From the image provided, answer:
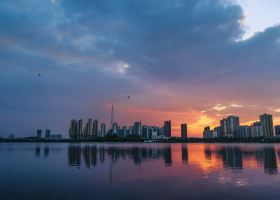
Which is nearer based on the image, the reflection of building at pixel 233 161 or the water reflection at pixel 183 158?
the reflection of building at pixel 233 161

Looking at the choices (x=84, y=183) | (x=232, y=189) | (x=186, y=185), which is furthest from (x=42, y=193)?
(x=232, y=189)

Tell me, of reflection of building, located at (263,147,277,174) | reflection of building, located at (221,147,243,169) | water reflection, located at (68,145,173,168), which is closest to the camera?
reflection of building, located at (263,147,277,174)

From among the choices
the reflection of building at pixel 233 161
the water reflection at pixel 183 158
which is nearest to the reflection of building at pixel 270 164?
the water reflection at pixel 183 158

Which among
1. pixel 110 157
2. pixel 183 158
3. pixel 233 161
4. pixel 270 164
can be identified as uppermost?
pixel 270 164

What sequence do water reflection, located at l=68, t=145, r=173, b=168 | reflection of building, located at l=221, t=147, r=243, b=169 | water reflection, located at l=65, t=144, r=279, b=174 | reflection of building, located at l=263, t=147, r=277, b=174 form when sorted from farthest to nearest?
1. water reflection, located at l=68, t=145, r=173, b=168
2. water reflection, located at l=65, t=144, r=279, b=174
3. reflection of building, located at l=221, t=147, r=243, b=169
4. reflection of building, located at l=263, t=147, r=277, b=174

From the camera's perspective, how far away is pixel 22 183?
31.4m

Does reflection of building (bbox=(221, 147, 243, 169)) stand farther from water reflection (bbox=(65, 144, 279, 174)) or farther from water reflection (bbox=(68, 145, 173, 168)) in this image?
water reflection (bbox=(68, 145, 173, 168))

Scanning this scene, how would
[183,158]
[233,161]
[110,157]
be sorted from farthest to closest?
1. [110,157]
2. [183,158]
3. [233,161]

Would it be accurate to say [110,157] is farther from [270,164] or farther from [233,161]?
[270,164]

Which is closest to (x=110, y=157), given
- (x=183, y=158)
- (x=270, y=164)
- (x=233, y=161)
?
(x=183, y=158)

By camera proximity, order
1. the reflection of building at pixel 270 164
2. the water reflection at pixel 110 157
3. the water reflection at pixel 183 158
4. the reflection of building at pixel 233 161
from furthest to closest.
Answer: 1. the water reflection at pixel 110 157
2. the water reflection at pixel 183 158
3. the reflection of building at pixel 233 161
4. the reflection of building at pixel 270 164

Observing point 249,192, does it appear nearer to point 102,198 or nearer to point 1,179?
point 102,198

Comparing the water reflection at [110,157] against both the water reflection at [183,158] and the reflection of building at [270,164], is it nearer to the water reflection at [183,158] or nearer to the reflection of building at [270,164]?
the water reflection at [183,158]

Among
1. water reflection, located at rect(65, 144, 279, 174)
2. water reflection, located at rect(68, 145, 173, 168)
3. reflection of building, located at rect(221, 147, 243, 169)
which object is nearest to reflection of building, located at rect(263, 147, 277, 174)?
water reflection, located at rect(65, 144, 279, 174)
